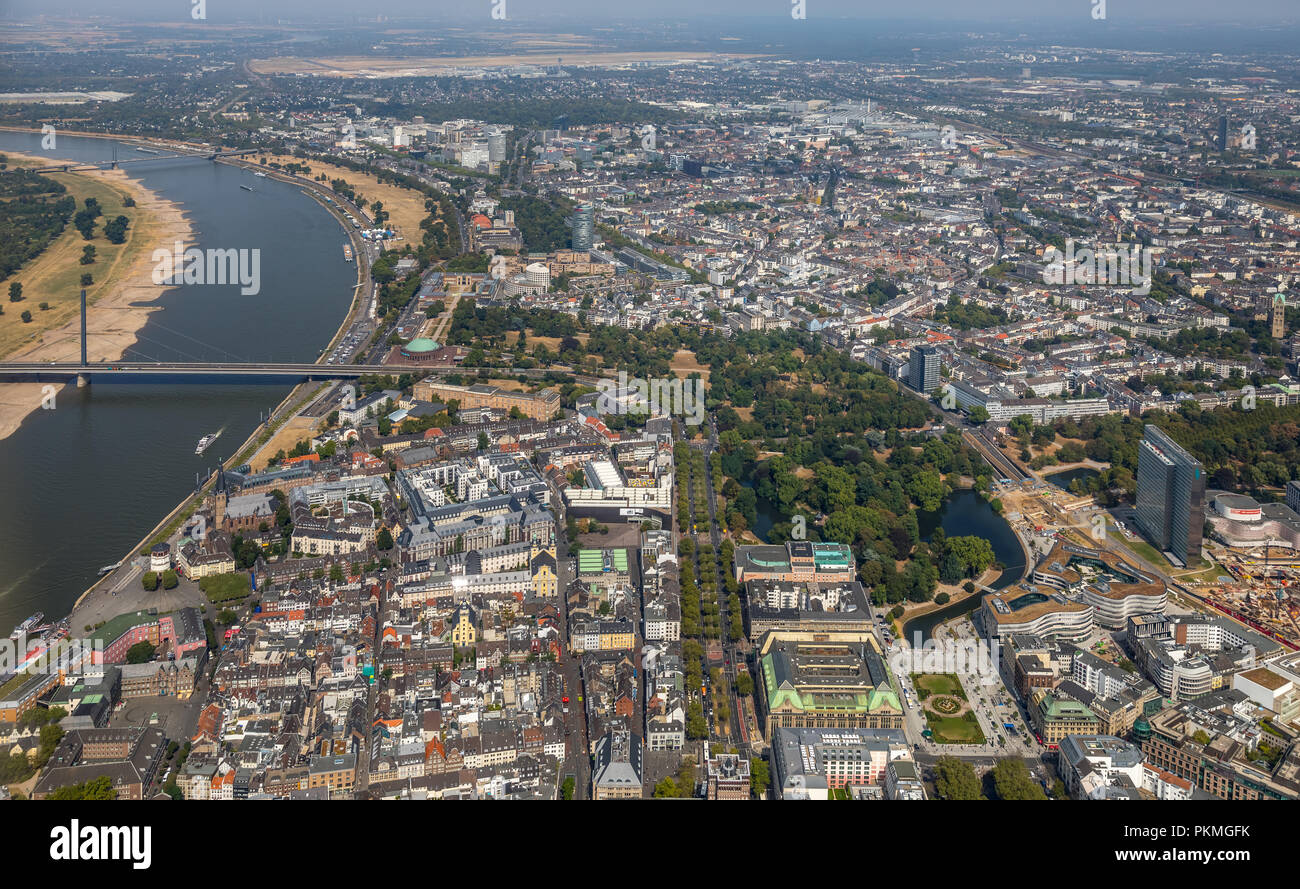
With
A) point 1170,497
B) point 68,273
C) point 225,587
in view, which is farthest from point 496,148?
point 1170,497

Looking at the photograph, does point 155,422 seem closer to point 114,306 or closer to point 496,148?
point 114,306

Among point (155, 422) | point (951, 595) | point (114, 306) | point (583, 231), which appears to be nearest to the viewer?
point (951, 595)

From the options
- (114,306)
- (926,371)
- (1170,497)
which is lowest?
(1170,497)

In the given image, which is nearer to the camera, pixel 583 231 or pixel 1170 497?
pixel 1170 497

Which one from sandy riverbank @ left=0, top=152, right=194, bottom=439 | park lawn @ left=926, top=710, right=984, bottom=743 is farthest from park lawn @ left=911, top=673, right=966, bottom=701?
sandy riverbank @ left=0, top=152, right=194, bottom=439

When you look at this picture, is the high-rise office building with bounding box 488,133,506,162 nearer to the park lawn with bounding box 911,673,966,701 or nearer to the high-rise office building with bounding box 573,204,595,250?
the high-rise office building with bounding box 573,204,595,250

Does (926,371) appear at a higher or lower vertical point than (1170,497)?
higher
